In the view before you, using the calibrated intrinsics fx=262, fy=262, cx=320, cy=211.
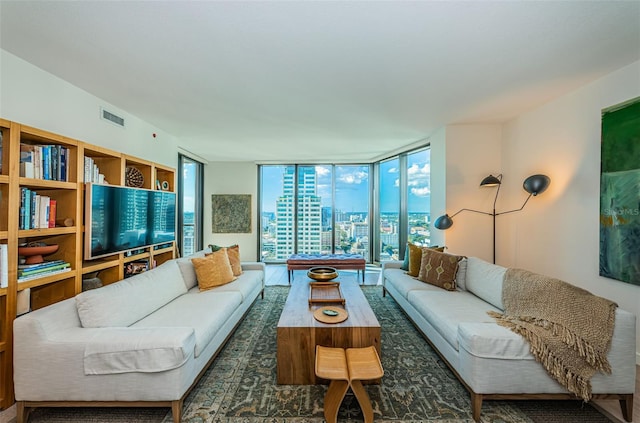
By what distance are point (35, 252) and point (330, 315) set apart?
2.36m

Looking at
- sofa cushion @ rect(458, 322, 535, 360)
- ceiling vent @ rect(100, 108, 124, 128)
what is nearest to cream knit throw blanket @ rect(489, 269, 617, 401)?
sofa cushion @ rect(458, 322, 535, 360)

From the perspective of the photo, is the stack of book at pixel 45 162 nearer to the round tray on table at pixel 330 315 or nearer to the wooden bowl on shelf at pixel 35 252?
the wooden bowl on shelf at pixel 35 252

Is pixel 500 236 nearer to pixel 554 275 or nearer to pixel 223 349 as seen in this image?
pixel 554 275

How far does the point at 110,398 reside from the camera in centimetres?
165

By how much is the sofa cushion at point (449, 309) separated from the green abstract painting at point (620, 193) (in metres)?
1.14

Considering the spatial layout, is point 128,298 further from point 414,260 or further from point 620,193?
point 620,193

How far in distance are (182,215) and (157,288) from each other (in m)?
2.96

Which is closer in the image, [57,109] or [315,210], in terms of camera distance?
[57,109]

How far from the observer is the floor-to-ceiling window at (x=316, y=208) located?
6.48 meters

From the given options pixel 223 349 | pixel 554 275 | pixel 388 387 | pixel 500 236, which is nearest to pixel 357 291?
pixel 388 387

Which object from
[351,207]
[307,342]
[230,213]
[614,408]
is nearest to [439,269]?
[614,408]

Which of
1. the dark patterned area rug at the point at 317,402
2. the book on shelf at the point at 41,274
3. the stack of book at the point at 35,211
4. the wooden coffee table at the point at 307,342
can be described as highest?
the stack of book at the point at 35,211

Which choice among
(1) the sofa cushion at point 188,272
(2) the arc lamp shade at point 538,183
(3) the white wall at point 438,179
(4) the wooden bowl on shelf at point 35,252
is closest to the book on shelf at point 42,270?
(4) the wooden bowl on shelf at point 35,252

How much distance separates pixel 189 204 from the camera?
18.4ft
